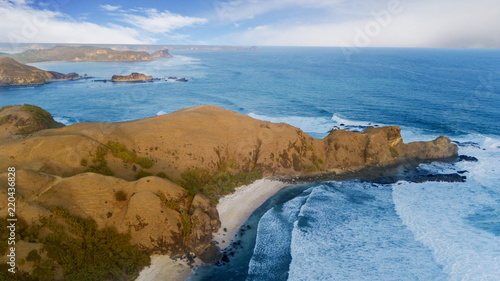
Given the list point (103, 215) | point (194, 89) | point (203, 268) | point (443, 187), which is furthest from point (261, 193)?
point (194, 89)

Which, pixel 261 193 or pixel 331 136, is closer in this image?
pixel 261 193

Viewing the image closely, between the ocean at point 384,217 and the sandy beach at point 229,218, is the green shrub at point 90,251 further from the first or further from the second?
the ocean at point 384,217

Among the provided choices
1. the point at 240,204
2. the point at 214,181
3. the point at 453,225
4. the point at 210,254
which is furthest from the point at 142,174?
the point at 453,225

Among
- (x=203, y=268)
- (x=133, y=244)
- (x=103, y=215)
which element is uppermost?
(x=103, y=215)

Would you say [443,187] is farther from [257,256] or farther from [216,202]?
[216,202]

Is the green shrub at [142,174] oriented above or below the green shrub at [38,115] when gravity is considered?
below

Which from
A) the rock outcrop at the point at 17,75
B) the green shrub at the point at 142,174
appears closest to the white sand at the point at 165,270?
the green shrub at the point at 142,174
